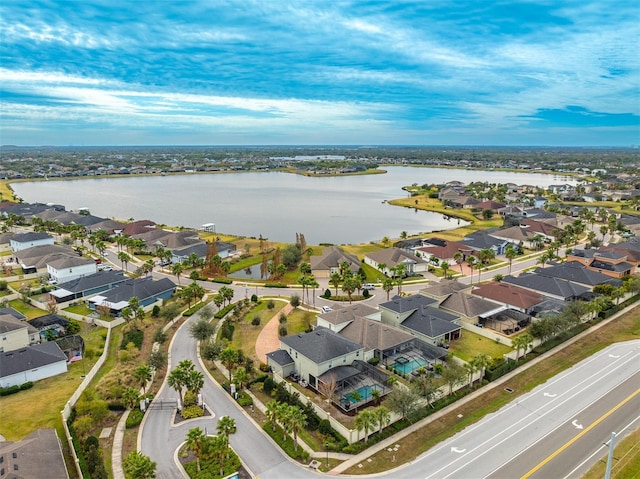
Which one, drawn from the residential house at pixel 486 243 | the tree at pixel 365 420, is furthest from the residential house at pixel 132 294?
the residential house at pixel 486 243

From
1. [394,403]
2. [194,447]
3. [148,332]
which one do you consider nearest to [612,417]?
[394,403]

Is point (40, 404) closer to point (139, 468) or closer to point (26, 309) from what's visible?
point (139, 468)

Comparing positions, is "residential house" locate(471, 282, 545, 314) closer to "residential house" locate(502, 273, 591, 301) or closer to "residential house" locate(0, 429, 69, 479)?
Answer: "residential house" locate(502, 273, 591, 301)

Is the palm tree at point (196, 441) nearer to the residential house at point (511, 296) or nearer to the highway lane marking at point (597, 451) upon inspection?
the highway lane marking at point (597, 451)

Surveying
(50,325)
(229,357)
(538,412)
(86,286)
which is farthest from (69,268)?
(538,412)

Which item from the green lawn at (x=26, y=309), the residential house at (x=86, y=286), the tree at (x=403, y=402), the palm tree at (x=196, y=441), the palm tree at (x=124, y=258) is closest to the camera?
the palm tree at (x=196, y=441)

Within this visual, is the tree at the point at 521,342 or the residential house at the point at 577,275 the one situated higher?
the residential house at the point at 577,275

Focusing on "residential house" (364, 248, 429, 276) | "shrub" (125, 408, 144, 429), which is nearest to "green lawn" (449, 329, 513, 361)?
"residential house" (364, 248, 429, 276)
